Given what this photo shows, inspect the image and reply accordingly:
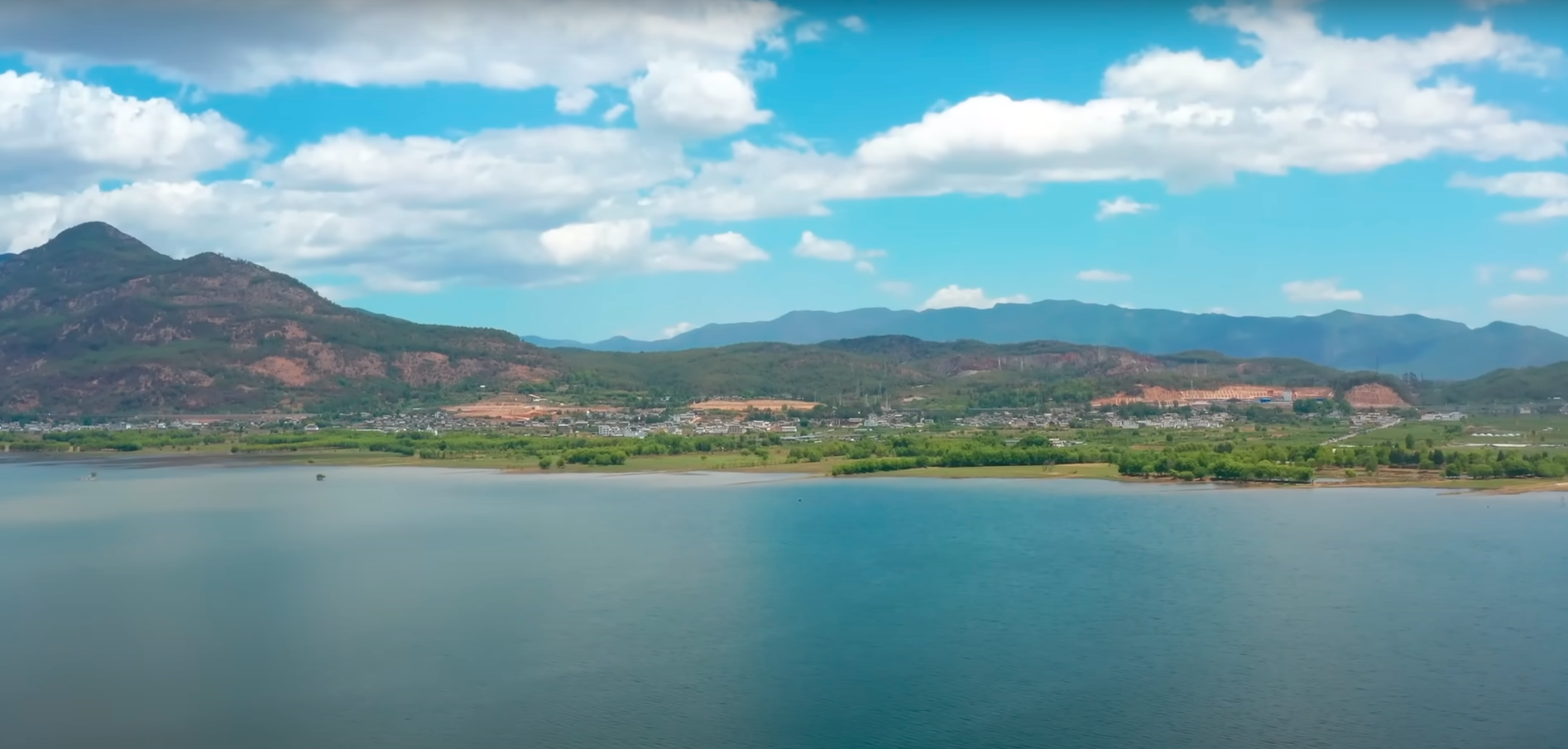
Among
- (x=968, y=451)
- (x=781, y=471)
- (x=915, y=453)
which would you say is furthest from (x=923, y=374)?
(x=781, y=471)

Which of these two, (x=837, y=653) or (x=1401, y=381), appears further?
(x=1401, y=381)

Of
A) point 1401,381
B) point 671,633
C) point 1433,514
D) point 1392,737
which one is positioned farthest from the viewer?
point 1401,381

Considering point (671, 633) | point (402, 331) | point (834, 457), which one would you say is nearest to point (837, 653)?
point (671, 633)

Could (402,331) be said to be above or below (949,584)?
above

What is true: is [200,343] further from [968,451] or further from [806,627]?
[806,627]

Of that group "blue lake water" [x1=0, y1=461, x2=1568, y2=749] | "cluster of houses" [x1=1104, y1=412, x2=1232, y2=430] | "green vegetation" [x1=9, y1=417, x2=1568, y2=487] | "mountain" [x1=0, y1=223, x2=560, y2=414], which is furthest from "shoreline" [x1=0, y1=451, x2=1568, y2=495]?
"mountain" [x1=0, y1=223, x2=560, y2=414]

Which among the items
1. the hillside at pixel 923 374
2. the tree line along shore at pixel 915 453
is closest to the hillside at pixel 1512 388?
the hillside at pixel 923 374

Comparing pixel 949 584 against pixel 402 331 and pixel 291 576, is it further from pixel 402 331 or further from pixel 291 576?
pixel 402 331

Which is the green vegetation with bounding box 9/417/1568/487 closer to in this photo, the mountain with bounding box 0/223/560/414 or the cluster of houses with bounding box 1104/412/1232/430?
the cluster of houses with bounding box 1104/412/1232/430
